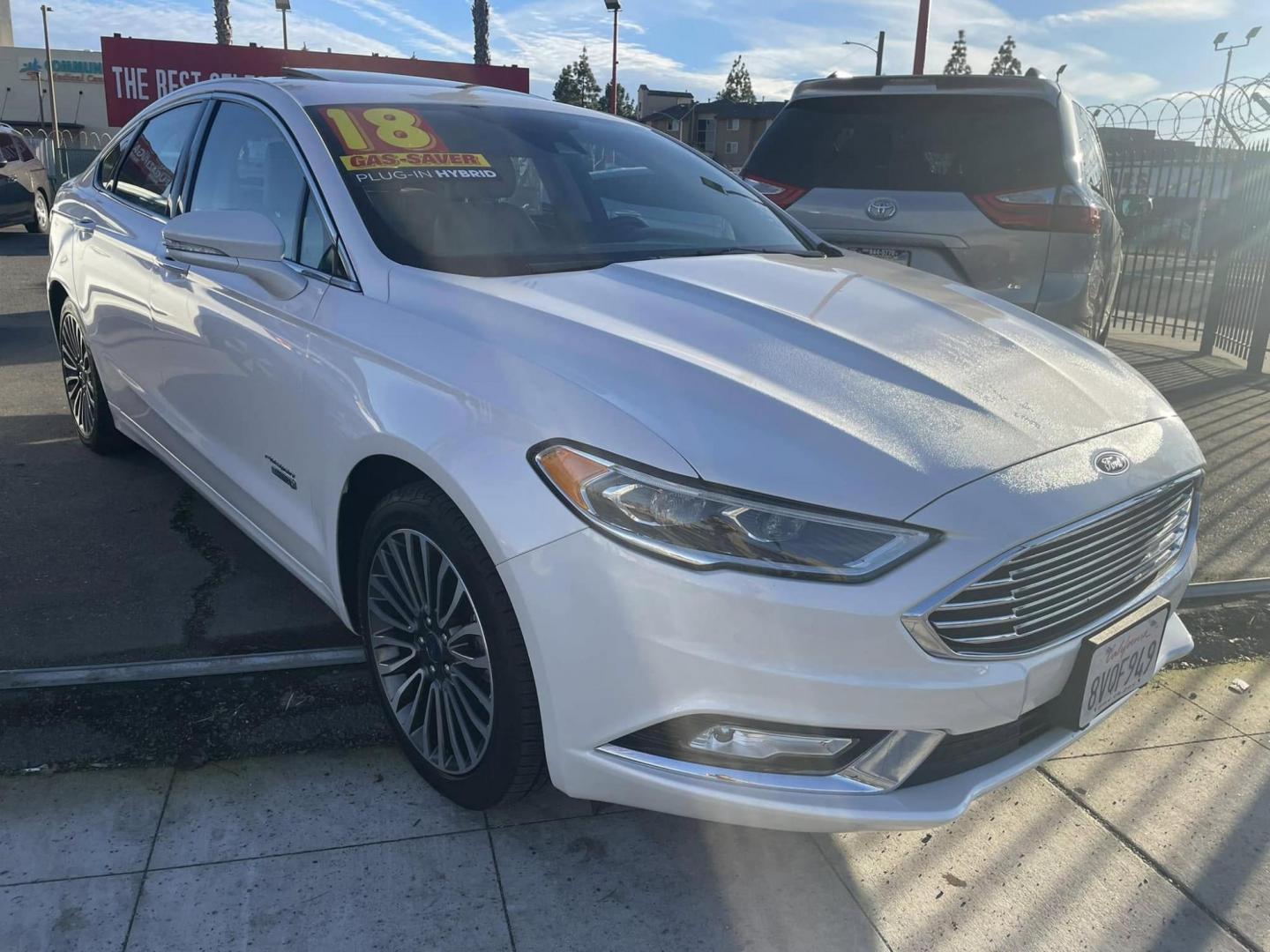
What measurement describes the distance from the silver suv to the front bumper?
304 cm

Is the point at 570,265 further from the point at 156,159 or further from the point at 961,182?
the point at 961,182

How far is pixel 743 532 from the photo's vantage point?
1.89 metres

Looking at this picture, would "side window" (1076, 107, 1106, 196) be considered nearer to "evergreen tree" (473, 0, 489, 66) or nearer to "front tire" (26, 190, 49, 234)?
"front tire" (26, 190, 49, 234)

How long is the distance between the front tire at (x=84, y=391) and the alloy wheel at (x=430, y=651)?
109 inches

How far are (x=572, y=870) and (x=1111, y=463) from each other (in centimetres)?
150

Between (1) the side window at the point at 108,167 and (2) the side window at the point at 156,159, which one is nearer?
(2) the side window at the point at 156,159

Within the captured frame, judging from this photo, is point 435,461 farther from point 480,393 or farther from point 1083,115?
point 1083,115

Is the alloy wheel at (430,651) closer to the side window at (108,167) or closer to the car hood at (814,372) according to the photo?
the car hood at (814,372)

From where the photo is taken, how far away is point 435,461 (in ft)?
7.20

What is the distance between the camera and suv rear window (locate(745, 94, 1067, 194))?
4.96m

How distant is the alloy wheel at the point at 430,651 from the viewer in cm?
230

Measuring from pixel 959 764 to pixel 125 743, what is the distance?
7.06 ft

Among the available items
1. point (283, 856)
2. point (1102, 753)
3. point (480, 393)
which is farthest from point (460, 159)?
point (1102, 753)

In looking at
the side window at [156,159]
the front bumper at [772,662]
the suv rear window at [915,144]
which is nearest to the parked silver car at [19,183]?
the side window at [156,159]
